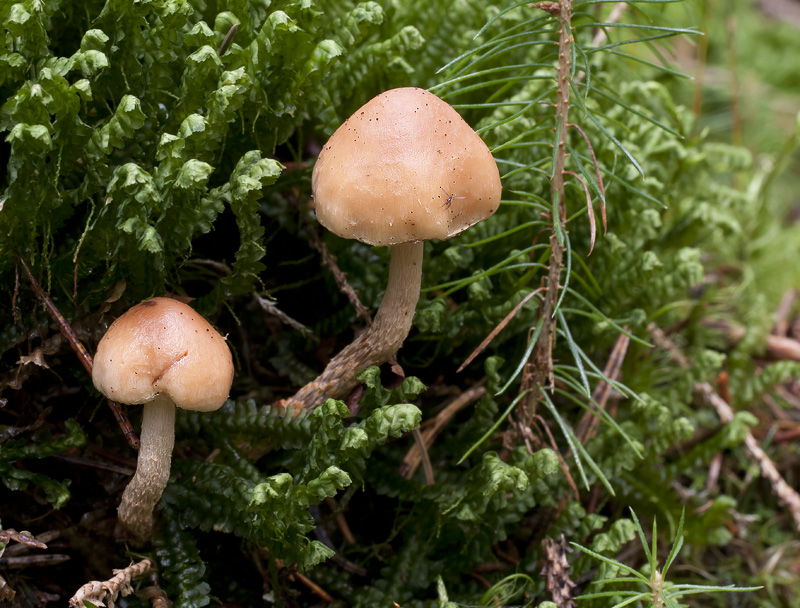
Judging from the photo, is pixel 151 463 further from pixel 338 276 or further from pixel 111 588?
pixel 338 276

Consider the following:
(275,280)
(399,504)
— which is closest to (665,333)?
(399,504)

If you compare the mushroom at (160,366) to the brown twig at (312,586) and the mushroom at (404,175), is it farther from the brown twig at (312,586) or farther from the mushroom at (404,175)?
the brown twig at (312,586)

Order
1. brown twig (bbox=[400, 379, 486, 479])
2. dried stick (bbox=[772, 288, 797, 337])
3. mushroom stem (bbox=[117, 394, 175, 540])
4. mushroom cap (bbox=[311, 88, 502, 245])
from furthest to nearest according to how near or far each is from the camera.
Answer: dried stick (bbox=[772, 288, 797, 337]) → brown twig (bbox=[400, 379, 486, 479]) → mushroom stem (bbox=[117, 394, 175, 540]) → mushroom cap (bbox=[311, 88, 502, 245])

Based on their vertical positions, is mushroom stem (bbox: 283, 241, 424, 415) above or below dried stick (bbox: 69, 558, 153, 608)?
above

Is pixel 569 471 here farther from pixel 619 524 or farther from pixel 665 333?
pixel 665 333

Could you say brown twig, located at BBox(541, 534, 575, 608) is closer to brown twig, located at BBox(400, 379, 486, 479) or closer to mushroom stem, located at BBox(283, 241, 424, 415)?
brown twig, located at BBox(400, 379, 486, 479)

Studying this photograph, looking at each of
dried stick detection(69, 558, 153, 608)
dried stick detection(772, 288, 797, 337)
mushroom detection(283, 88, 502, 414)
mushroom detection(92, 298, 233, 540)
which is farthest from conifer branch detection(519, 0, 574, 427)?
dried stick detection(772, 288, 797, 337)

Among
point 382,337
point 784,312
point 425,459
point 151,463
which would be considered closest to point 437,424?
point 425,459
